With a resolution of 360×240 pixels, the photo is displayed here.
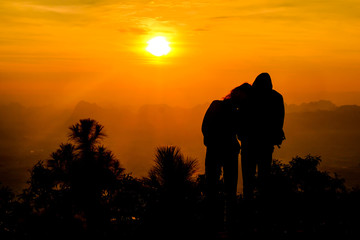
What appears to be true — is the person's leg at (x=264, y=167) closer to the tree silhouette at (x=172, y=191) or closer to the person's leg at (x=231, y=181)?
the person's leg at (x=231, y=181)

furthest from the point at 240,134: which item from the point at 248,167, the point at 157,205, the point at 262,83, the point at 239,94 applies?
the point at 157,205

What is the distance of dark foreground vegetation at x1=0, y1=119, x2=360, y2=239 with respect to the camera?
21.3 ft

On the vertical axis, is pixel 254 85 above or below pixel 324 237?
above

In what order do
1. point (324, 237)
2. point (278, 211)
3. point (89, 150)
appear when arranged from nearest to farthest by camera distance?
point (324, 237), point (278, 211), point (89, 150)

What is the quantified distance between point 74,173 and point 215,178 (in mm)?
4109

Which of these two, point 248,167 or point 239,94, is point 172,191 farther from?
point 248,167

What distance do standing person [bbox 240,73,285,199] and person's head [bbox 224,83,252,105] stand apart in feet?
1.14

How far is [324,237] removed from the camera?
26.3 ft

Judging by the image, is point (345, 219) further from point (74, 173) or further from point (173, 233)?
point (74, 173)

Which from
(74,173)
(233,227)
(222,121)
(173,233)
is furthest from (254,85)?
(74,173)

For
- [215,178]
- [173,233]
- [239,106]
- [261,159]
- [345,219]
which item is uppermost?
[239,106]

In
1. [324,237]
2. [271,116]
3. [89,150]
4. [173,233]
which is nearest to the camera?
[173,233]

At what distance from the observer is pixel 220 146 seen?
9328 mm

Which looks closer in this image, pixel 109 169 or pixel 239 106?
pixel 239 106
